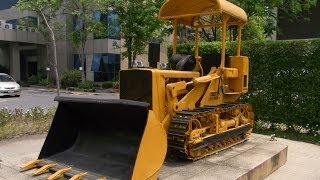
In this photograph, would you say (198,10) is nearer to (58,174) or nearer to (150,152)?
(150,152)

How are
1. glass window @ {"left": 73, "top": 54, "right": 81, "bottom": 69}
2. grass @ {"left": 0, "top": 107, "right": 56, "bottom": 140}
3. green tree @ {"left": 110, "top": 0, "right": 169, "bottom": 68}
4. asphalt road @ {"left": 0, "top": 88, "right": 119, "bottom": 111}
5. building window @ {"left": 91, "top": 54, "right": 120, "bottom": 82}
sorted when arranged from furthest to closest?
glass window @ {"left": 73, "top": 54, "right": 81, "bottom": 69} < building window @ {"left": 91, "top": 54, "right": 120, "bottom": 82} < green tree @ {"left": 110, "top": 0, "right": 169, "bottom": 68} < asphalt road @ {"left": 0, "top": 88, "right": 119, "bottom": 111} < grass @ {"left": 0, "top": 107, "right": 56, "bottom": 140}

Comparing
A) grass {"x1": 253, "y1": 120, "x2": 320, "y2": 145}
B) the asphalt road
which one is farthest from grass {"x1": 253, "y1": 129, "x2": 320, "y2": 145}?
the asphalt road

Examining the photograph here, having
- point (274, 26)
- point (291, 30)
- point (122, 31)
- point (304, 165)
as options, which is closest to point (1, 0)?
point (122, 31)

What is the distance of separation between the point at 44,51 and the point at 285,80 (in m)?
32.9

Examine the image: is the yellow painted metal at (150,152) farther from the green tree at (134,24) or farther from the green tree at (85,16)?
the green tree at (85,16)

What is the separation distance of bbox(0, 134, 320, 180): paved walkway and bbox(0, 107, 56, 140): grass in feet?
1.57

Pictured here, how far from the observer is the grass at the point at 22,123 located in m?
9.41

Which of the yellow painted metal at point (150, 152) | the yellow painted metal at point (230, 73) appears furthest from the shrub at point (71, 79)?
the yellow painted metal at point (150, 152)

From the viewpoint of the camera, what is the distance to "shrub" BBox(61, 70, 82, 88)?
1252 inches

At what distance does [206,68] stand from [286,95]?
4.04m

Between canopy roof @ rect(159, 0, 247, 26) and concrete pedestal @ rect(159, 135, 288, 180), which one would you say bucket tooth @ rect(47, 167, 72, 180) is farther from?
canopy roof @ rect(159, 0, 247, 26)

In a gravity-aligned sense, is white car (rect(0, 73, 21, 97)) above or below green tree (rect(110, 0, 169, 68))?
below

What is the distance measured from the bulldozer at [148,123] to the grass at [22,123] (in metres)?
3.69

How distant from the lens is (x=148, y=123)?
488 cm
